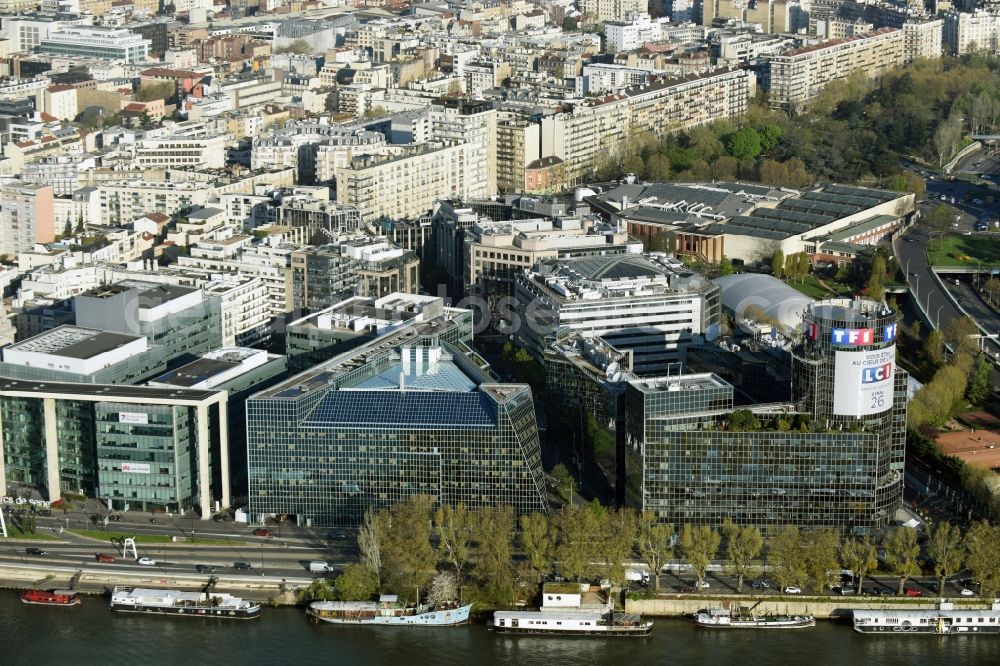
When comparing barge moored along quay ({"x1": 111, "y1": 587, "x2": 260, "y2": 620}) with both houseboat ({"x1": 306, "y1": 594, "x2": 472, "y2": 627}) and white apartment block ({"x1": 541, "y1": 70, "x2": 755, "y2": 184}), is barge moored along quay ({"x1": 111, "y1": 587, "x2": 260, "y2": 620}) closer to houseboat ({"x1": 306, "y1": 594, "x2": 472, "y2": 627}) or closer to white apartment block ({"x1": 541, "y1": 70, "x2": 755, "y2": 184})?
houseboat ({"x1": 306, "y1": 594, "x2": 472, "y2": 627})

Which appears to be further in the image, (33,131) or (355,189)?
(33,131)

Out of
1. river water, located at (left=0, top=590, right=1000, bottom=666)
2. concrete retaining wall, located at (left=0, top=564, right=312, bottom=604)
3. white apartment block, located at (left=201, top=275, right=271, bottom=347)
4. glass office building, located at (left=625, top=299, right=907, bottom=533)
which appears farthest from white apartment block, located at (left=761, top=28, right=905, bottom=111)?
concrete retaining wall, located at (left=0, top=564, right=312, bottom=604)

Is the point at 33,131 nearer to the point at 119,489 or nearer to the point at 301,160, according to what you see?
the point at 301,160

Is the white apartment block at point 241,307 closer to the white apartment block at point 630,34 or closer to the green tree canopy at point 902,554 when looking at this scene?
the green tree canopy at point 902,554

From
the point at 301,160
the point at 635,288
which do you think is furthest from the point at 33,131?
the point at 635,288

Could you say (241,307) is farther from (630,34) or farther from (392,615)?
(630,34)

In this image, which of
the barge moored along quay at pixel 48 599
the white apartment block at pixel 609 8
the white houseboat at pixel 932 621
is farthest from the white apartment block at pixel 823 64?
the barge moored along quay at pixel 48 599
